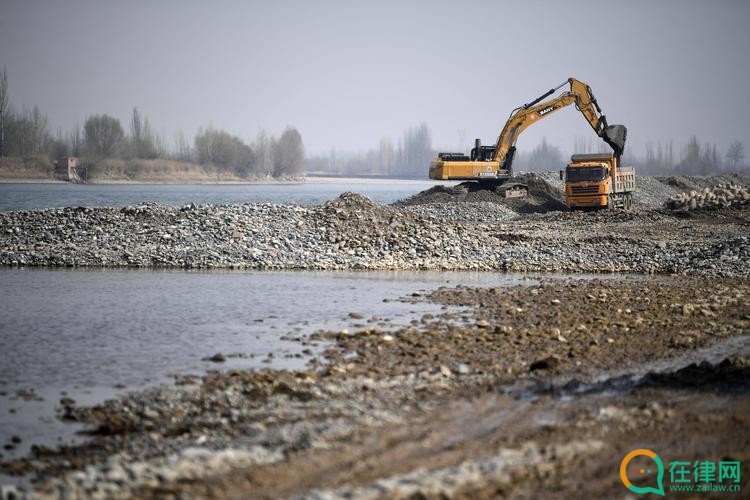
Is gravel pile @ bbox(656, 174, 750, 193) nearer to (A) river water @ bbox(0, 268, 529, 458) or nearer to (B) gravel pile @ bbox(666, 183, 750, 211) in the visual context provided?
(B) gravel pile @ bbox(666, 183, 750, 211)

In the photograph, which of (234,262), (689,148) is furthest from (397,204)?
(689,148)

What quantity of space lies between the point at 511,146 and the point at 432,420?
122ft

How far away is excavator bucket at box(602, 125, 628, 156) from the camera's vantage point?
40.2 m

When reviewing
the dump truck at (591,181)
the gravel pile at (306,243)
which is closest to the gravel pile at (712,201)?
the dump truck at (591,181)

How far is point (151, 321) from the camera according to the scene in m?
15.0

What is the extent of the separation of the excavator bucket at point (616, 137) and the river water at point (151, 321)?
20264mm

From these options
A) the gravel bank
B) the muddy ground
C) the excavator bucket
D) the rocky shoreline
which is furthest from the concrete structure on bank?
the muddy ground

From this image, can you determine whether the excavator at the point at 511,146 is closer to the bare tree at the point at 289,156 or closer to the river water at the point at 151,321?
the river water at the point at 151,321

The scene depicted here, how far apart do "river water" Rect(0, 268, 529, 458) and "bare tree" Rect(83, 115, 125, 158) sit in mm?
96600

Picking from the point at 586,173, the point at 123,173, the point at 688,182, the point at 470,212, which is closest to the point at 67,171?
the point at 123,173

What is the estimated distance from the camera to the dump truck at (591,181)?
38.4m

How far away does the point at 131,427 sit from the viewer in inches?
332

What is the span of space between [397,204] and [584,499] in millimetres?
40861

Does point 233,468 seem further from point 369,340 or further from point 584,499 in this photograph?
point 369,340
